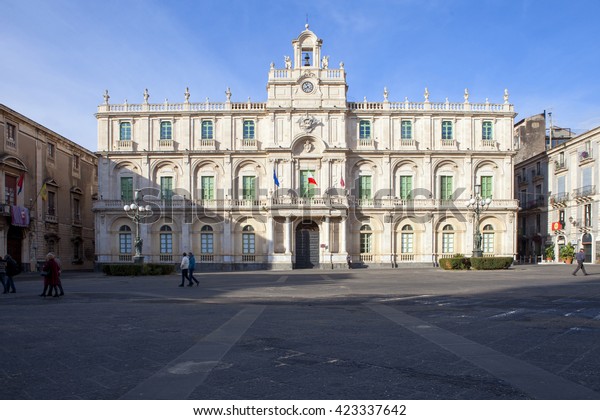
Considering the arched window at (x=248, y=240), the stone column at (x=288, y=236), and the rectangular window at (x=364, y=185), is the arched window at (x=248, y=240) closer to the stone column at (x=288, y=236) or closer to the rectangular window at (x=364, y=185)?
the stone column at (x=288, y=236)

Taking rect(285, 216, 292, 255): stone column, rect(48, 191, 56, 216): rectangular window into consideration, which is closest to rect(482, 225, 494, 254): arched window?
rect(285, 216, 292, 255): stone column

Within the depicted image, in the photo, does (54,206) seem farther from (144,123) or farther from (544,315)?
(544,315)

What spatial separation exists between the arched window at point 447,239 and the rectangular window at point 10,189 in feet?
122

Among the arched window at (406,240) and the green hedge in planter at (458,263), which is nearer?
the green hedge in planter at (458,263)

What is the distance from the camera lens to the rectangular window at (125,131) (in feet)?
154

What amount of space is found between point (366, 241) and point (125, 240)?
22912 mm

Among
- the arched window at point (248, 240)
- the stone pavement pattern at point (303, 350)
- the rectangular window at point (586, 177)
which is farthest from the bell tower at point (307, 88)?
the stone pavement pattern at point (303, 350)

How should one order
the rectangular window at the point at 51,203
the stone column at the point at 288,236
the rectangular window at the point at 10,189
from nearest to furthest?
1. the rectangular window at the point at 10,189
2. the stone column at the point at 288,236
3. the rectangular window at the point at 51,203

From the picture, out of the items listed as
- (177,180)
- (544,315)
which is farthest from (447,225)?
(544,315)

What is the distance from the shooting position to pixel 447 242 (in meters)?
46.9

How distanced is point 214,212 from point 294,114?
1180 centimetres

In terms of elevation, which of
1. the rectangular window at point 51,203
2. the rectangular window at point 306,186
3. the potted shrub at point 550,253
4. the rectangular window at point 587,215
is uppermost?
the rectangular window at point 306,186

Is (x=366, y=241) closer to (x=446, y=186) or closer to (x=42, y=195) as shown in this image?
(x=446, y=186)

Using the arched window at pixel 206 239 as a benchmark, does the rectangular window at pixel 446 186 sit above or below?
above
